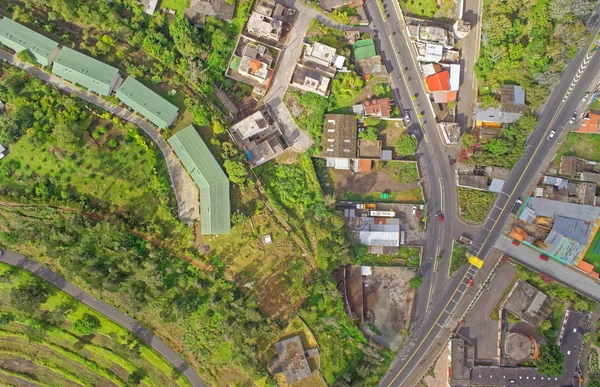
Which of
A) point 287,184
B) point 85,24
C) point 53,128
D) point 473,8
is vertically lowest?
point 287,184

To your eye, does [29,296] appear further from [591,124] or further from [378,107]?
[591,124]

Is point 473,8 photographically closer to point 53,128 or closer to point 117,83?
point 117,83

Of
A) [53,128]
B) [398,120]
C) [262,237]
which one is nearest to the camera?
[53,128]

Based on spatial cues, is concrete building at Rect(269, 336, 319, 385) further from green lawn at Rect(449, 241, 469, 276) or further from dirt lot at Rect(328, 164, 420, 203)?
green lawn at Rect(449, 241, 469, 276)

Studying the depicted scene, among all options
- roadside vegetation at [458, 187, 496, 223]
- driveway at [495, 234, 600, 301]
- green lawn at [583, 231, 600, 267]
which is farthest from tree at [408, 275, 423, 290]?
Result: green lawn at [583, 231, 600, 267]

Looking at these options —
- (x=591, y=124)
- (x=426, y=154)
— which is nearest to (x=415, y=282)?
(x=426, y=154)

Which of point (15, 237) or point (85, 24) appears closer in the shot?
point (15, 237)

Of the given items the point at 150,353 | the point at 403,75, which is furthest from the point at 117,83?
the point at 403,75
